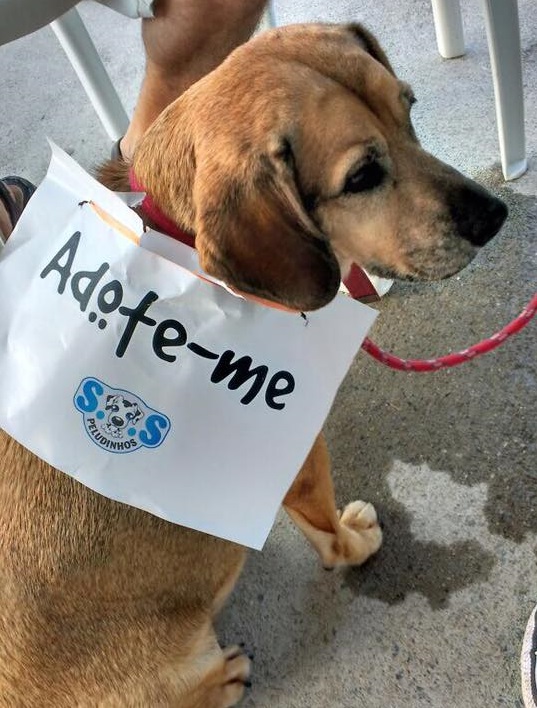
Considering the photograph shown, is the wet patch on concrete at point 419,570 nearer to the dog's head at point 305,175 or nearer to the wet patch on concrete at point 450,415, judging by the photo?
the wet patch on concrete at point 450,415

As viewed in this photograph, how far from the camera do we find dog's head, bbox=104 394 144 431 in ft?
3.92

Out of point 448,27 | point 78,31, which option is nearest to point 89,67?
point 78,31

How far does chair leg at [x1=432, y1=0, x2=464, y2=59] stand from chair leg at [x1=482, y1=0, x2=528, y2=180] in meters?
0.56

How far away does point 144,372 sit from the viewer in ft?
3.95

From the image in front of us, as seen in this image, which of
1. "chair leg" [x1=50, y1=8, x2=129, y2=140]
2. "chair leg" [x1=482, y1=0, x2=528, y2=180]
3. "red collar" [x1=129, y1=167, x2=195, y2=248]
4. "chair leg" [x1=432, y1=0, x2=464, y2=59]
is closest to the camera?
"red collar" [x1=129, y1=167, x2=195, y2=248]

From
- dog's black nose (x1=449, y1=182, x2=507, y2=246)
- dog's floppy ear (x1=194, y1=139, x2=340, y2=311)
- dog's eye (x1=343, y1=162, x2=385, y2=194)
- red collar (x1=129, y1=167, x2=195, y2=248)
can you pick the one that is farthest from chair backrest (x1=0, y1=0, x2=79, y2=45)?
dog's black nose (x1=449, y1=182, x2=507, y2=246)

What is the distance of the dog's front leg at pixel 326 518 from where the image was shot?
147cm

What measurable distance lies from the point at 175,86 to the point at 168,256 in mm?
890

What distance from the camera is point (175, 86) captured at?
1.92 m

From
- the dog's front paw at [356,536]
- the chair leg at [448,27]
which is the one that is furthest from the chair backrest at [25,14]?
the dog's front paw at [356,536]

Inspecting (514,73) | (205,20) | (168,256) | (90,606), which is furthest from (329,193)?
(514,73)

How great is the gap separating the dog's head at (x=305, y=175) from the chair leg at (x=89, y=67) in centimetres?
115

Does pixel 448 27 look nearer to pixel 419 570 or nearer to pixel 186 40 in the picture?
pixel 186 40

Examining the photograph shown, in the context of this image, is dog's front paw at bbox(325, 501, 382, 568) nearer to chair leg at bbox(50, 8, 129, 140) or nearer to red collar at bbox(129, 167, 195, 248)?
red collar at bbox(129, 167, 195, 248)
